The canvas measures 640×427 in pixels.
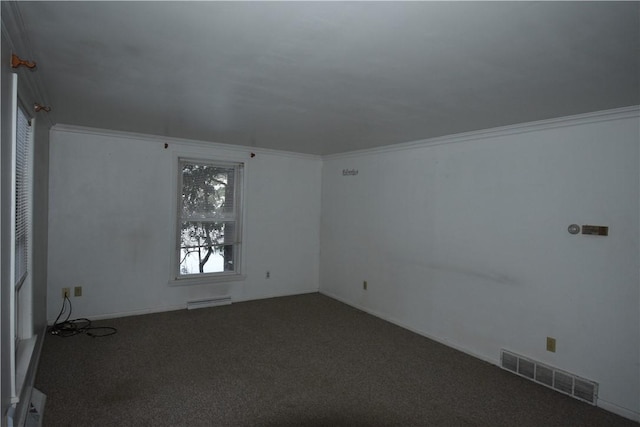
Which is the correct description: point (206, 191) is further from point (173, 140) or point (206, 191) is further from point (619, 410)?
point (619, 410)

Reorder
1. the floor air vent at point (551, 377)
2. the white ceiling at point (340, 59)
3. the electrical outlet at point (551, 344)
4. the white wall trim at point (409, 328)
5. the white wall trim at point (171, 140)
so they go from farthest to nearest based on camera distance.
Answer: the white wall trim at point (171, 140) → the white wall trim at point (409, 328) → the electrical outlet at point (551, 344) → the floor air vent at point (551, 377) → the white ceiling at point (340, 59)

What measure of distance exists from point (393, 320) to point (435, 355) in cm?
97

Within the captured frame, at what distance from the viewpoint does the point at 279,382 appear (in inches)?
116

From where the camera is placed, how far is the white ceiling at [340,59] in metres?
1.52

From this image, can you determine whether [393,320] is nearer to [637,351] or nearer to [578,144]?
[637,351]

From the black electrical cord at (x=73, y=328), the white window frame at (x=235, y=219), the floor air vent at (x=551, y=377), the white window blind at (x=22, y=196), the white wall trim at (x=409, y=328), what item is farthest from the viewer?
the white window frame at (x=235, y=219)

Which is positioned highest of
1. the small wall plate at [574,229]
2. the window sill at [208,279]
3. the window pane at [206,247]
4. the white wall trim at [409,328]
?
the small wall plate at [574,229]

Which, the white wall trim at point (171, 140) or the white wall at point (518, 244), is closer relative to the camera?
the white wall at point (518, 244)

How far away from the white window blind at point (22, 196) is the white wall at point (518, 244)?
3.64 m

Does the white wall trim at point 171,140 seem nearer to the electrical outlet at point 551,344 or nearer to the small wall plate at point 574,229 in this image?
the small wall plate at point 574,229

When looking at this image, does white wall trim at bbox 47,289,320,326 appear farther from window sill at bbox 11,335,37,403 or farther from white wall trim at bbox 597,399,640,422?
white wall trim at bbox 597,399,640,422

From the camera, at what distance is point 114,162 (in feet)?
14.1

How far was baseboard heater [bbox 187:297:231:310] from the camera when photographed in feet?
15.8

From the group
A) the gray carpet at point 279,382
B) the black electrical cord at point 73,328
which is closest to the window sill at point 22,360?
the gray carpet at point 279,382
